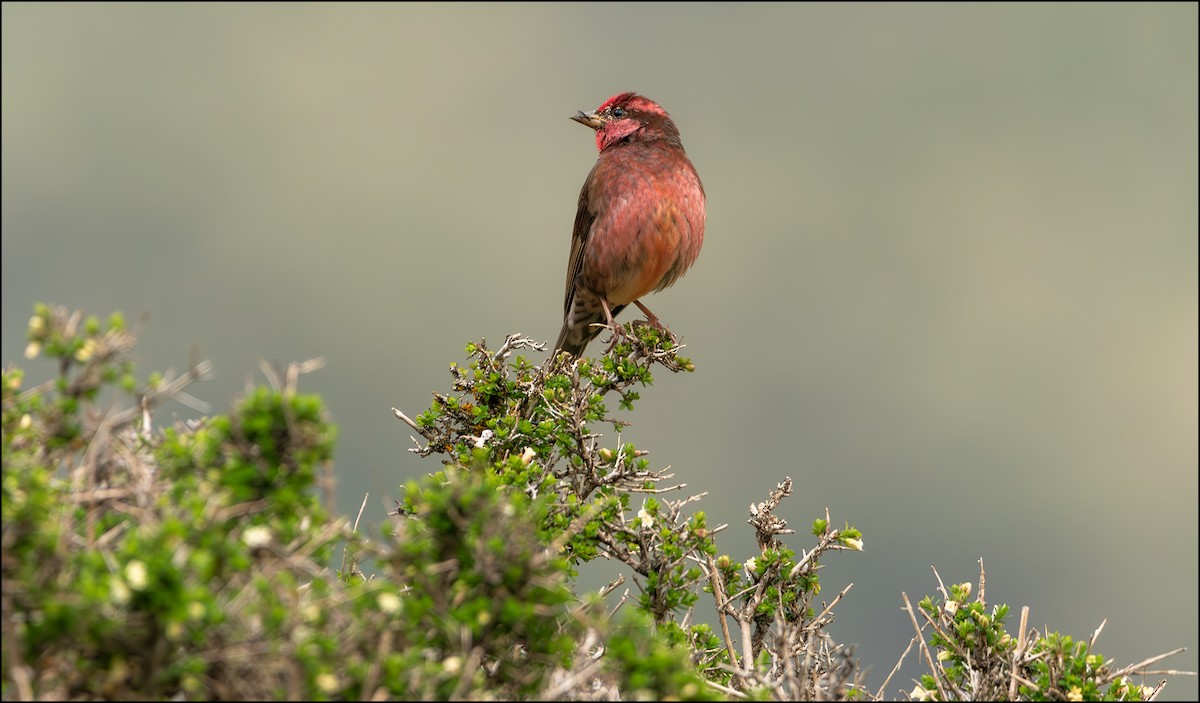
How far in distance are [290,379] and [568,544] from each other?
1699mm

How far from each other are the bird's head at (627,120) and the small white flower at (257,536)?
6.63m

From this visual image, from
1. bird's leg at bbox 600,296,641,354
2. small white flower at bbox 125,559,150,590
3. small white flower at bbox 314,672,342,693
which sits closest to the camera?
small white flower at bbox 125,559,150,590

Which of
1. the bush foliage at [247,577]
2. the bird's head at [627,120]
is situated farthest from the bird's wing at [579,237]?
the bush foliage at [247,577]

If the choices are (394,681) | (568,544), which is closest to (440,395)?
(568,544)

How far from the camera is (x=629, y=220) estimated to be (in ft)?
27.2

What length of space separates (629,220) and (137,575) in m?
6.24

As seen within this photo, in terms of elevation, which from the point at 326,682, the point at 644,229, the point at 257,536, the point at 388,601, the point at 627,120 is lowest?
the point at 326,682

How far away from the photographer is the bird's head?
351 inches

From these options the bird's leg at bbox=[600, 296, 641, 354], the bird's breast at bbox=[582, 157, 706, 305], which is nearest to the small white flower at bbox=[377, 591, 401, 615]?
the bird's leg at bbox=[600, 296, 641, 354]

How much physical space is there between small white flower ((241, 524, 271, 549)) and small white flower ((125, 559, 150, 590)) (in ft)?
0.85

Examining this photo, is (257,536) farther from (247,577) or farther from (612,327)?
(612,327)

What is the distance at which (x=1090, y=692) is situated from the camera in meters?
3.68

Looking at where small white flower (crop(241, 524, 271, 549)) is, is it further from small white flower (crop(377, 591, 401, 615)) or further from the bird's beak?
the bird's beak

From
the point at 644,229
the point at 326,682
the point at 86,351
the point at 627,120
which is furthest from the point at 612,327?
the point at 326,682
